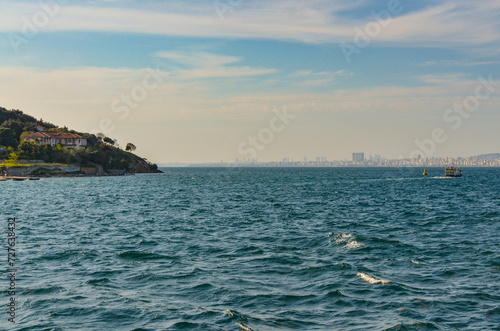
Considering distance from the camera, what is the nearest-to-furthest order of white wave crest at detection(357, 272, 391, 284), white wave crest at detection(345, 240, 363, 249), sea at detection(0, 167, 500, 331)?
sea at detection(0, 167, 500, 331), white wave crest at detection(357, 272, 391, 284), white wave crest at detection(345, 240, 363, 249)

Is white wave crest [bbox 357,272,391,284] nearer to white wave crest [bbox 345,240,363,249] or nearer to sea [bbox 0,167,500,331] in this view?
sea [bbox 0,167,500,331]

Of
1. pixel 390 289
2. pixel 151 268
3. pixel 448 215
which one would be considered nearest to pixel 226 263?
pixel 151 268

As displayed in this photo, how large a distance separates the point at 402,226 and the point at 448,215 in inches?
507

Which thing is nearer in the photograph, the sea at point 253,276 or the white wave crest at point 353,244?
the sea at point 253,276

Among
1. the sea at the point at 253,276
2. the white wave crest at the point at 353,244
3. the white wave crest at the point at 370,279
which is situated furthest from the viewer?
the white wave crest at the point at 353,244

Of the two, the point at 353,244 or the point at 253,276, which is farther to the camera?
the point at 353,244

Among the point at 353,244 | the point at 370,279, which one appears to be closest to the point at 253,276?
the point at 370,279

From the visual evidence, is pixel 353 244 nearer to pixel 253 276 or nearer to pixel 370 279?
pixel 370 279

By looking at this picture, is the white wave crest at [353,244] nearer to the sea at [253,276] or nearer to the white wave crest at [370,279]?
the sea at [253,276]

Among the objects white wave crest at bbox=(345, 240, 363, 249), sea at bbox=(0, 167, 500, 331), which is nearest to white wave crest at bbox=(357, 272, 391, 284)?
sea at bbox=(0, 167, 500, 331)

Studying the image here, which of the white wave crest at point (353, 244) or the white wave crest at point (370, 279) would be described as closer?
the white wave crest at point (370, 279)

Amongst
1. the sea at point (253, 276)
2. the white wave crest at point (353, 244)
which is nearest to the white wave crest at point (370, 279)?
the sea at point (253, 276)

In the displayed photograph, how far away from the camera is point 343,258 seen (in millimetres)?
28203

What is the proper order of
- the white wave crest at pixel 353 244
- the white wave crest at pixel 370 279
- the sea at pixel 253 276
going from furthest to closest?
the white wave crest at pixel 353 244 → the white wave crest at pixel 370 279 → the sea at pixel 253 276
